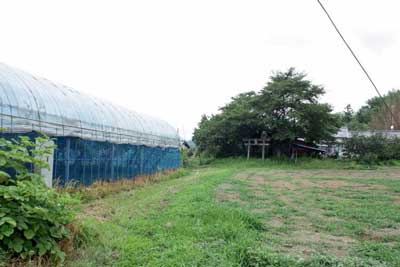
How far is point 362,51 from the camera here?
18.3 feet

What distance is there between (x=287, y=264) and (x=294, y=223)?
2.08m

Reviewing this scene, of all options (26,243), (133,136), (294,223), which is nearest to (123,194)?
(133,136)

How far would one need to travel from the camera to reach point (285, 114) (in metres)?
20.6

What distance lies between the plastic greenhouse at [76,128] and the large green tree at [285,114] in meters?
10.7

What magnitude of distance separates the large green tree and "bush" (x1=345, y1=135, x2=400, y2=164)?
185cm

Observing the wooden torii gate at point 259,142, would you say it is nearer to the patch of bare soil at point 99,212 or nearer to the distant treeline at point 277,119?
the distant treeline at point 277,119

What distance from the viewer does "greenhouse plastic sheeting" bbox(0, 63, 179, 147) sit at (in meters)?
5.96

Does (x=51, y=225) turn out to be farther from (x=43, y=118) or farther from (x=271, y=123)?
(x=271, y=123)

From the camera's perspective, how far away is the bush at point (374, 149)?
1992 centimetres

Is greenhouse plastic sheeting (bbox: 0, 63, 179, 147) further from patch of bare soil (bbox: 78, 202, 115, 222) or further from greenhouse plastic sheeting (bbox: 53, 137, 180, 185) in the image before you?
patch of bare soil (bbox: 78, 202, 115, 222)

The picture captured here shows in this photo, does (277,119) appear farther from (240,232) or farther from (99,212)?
(240,232)

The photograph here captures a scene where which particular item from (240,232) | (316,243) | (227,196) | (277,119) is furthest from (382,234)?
(277,119)

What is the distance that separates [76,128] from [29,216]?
5.51m

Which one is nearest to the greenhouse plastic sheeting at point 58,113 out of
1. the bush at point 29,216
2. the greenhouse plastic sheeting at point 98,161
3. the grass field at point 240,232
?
the greenhouse plastic sheeting at point 98,161
